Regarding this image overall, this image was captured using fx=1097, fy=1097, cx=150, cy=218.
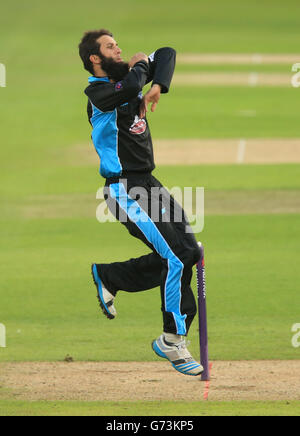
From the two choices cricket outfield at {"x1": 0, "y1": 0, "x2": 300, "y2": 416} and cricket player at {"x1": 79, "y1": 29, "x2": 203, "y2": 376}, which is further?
cricket outfield at {"x1": 0, "y1": 0, "x2": 300, "y2": 416}

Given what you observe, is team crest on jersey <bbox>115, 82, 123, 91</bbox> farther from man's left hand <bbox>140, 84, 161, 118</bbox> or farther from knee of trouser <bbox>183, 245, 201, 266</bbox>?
knee of trouser <bbox>183, 245, 201, 266</bbox>

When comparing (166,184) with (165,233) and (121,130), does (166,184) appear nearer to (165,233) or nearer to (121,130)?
(121,130)

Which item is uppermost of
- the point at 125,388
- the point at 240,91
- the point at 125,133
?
the point at 125,133

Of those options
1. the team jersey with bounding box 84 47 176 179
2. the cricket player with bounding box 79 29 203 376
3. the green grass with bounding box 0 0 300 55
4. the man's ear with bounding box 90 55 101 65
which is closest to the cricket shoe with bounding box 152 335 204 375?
the cricket player with bounding box 79 29 203 376

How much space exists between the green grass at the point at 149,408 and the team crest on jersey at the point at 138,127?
2316 millimetres

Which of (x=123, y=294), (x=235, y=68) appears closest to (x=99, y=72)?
(x=123, y=294)

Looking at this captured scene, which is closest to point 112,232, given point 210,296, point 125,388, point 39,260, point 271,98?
point 39,260

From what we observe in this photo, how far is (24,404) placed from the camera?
368 inches

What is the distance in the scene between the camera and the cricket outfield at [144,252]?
9.86 metres

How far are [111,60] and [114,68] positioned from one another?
0.09m

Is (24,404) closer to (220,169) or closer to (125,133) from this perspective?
(125,133)

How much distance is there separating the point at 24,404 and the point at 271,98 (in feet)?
88.3

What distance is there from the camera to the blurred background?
1247 cm

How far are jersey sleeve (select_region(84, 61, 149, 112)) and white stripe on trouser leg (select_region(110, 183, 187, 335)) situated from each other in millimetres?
715
